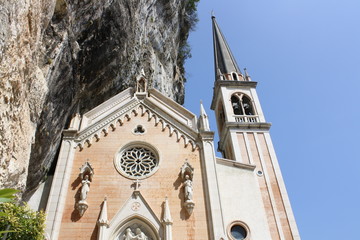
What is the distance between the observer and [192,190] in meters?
13.0

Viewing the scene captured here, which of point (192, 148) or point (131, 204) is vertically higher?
point (192, 148)

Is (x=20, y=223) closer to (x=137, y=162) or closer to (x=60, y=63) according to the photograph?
(x=137, y=162)

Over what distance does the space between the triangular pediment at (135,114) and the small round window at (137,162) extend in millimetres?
1417

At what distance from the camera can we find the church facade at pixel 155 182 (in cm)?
1188

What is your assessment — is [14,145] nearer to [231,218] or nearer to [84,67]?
[84,67]

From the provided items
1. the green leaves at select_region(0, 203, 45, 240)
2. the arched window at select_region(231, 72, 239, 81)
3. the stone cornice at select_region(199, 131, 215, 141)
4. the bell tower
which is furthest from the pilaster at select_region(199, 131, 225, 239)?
the arched window at select_region(231, 72, 239, 81)

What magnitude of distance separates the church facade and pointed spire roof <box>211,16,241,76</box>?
975 centimetres

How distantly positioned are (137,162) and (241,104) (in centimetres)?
996

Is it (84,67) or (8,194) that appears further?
(84,67)

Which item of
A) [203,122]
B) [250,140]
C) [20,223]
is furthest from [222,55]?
[20,223]

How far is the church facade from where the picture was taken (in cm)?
1188

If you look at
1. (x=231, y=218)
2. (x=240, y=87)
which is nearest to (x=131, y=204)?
(x=231, y=218)

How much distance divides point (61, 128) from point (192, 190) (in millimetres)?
7052

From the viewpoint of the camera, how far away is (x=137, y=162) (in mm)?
13984
